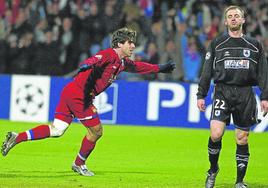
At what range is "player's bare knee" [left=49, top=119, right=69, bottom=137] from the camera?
32.7ft

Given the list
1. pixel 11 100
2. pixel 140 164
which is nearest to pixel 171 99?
pixel 11 100

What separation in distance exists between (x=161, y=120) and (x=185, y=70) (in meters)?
1.62

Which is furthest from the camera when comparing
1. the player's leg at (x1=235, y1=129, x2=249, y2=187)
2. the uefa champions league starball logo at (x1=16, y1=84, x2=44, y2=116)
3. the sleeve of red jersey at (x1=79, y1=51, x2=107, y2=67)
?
the uefa champions league starball logo at (x1=16, y1=84, x2=44, y2=116)

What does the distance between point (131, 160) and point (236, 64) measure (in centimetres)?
399

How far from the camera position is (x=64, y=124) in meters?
10.1

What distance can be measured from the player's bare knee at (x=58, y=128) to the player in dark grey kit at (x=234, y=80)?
2076 mm

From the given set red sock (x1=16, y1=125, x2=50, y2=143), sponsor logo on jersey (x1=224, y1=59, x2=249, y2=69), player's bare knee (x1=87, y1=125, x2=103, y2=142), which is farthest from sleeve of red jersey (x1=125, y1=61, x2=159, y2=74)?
sponsor logo on jersey (x1=224, y1=59, x2=249, y2=69)

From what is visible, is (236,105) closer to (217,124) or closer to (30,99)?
Answer: (217,124)

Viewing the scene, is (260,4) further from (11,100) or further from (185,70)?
(11,100)

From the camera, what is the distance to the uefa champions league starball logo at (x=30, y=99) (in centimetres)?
1806

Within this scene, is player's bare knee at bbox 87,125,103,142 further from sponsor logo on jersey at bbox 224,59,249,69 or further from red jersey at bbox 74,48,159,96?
sponsor logo on jersey at bbox 224,59,249,69

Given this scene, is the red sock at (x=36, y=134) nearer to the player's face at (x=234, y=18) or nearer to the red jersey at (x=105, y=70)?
the red jersey at (x=105, y=70)

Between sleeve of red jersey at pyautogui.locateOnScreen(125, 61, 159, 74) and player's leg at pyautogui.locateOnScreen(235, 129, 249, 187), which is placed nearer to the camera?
player's leg at pyautogui.locateOnScreen(235, 129, 249, 187)

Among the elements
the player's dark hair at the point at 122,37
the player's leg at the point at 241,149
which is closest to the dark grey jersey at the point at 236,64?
the player's leg at the point at 241,149
